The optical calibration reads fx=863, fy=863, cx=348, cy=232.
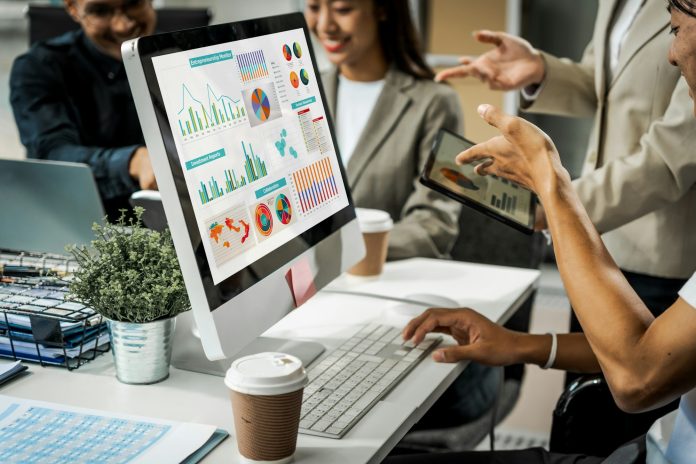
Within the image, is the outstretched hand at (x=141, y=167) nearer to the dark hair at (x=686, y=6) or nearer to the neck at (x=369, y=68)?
the neck at (x=369, y=68)

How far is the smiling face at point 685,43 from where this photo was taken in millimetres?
1093

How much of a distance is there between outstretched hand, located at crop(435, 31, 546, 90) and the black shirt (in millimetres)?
979

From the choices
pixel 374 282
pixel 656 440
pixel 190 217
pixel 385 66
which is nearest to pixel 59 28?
pixel 385 66

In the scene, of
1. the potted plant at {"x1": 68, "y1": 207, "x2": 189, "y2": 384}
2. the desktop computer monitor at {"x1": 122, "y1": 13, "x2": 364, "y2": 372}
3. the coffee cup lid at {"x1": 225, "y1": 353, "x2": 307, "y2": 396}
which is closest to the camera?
the coffee cup lid at {"x1": 225, "y1": 353, "x2": 307, "y2": 396}

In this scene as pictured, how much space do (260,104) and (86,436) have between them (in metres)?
0.54

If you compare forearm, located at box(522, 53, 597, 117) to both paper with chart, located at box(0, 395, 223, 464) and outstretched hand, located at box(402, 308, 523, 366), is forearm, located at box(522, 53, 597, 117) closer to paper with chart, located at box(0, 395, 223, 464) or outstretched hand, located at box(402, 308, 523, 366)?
outstretched hand, located at box(402, 308, 523, 366)

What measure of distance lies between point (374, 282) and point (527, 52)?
698 millimetres

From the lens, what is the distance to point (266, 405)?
3.29 ft

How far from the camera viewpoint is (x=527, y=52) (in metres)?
2.06

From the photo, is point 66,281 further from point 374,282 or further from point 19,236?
point 374,282

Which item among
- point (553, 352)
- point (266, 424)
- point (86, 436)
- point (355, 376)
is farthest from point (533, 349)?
point (86, 436)

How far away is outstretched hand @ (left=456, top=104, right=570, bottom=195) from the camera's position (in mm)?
1183

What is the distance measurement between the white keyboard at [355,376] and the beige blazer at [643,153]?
61cm

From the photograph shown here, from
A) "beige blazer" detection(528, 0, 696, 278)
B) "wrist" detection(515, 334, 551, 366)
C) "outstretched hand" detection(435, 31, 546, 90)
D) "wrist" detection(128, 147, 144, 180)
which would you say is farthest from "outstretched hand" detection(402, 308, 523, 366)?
"wrist" detection(128, 147, 144, 180)
